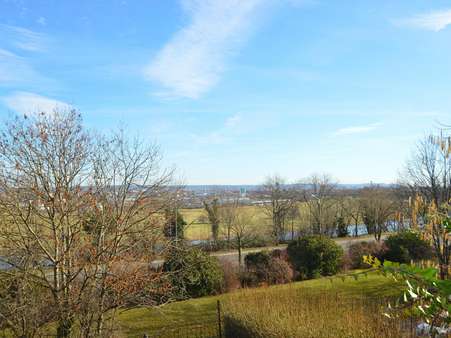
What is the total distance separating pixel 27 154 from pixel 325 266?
1340 centimetres

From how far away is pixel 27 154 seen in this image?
27.7 ft

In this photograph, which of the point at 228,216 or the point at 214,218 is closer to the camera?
the point at 228,216

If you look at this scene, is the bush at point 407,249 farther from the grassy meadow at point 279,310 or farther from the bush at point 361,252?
the grassy meadow at point 279,310

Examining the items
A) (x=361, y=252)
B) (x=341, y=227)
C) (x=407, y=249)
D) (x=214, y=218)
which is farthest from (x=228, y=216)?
(x=407, y=249)

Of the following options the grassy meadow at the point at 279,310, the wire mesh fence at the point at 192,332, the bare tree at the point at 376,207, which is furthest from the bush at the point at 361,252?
the bare tree at the point at 376,207

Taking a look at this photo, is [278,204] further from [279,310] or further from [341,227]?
[279,310]

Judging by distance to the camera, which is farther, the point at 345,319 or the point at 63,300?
the point at 63,300

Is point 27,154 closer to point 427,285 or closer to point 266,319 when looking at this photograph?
point 266,319

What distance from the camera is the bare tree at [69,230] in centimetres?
811

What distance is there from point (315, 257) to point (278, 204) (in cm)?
1585

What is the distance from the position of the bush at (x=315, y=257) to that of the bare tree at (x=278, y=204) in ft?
44.0

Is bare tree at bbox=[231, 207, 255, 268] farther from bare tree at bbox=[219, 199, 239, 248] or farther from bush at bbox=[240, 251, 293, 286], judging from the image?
bush at bbox=[240, 251, 293, 286]

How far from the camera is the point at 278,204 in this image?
32.8m

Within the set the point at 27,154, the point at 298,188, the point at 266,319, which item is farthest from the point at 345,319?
the point at 298,188
